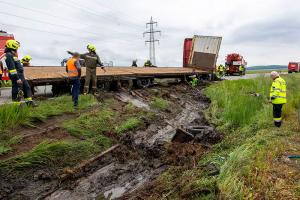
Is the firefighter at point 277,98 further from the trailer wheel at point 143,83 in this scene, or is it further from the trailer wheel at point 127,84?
the trailer wheel at point 143,83

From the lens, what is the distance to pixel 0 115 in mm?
6086

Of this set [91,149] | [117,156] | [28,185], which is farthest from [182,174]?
[28,185]

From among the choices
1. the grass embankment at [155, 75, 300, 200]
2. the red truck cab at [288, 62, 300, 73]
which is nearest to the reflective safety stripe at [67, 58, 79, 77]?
the grass embankment at [155, 75, 300, 200]

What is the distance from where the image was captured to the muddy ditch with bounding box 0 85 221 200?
434cm

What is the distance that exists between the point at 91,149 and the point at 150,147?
132cm

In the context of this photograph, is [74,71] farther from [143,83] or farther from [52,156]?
[143,83]

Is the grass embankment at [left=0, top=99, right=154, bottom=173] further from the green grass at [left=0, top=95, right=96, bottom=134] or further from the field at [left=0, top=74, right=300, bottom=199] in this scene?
the green grass at [left=0, top=95, right=96, bottom=134]

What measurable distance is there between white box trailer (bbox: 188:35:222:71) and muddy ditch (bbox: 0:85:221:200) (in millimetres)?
11302

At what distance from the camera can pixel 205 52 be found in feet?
61.7

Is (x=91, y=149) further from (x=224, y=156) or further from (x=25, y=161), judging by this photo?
(x=224, y=156)

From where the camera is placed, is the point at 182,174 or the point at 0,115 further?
the point at 0,115

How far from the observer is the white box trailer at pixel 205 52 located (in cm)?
1830

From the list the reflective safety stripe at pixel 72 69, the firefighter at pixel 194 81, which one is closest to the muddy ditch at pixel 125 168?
the reflective safety stripe at pixel 72 69

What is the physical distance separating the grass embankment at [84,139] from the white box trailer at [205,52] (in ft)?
35.5
